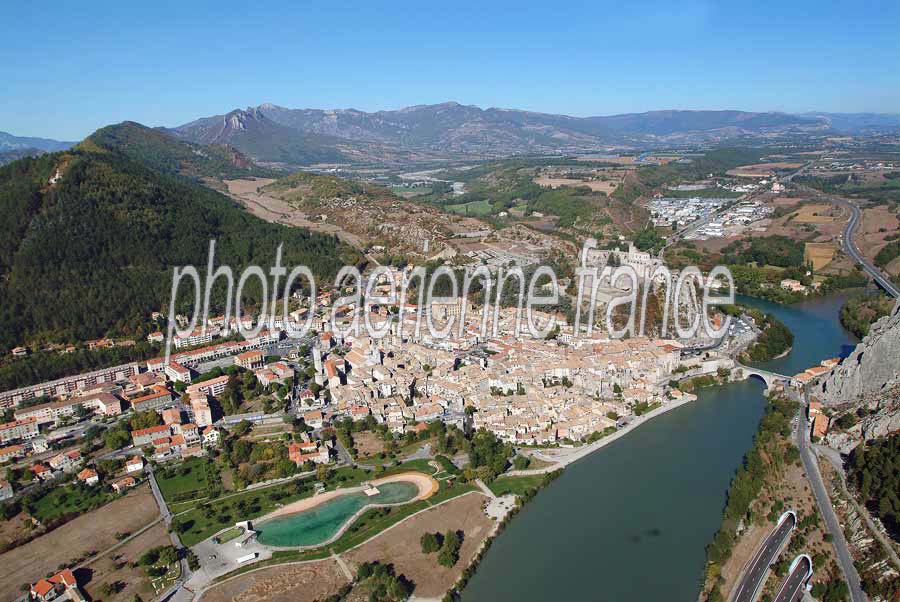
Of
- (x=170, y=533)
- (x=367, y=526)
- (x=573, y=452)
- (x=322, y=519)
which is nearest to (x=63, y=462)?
(x=170, y=533)

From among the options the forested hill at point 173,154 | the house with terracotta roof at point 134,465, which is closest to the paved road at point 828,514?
the house with terracotta roof at point 134,465

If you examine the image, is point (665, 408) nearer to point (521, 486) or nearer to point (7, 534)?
point (521, 486)

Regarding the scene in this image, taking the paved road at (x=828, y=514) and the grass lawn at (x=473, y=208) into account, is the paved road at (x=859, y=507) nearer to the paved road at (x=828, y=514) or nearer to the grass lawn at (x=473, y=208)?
the paved road at (x=828, y=514)

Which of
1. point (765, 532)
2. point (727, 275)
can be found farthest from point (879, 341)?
point (727, 275)

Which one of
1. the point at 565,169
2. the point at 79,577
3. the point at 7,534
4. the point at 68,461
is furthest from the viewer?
the point at 565,169

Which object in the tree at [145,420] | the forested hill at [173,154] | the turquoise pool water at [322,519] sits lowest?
the turquoise pool water at [322,519]

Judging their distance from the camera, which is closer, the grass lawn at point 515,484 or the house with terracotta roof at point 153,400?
the grass lawn at point 515,484
